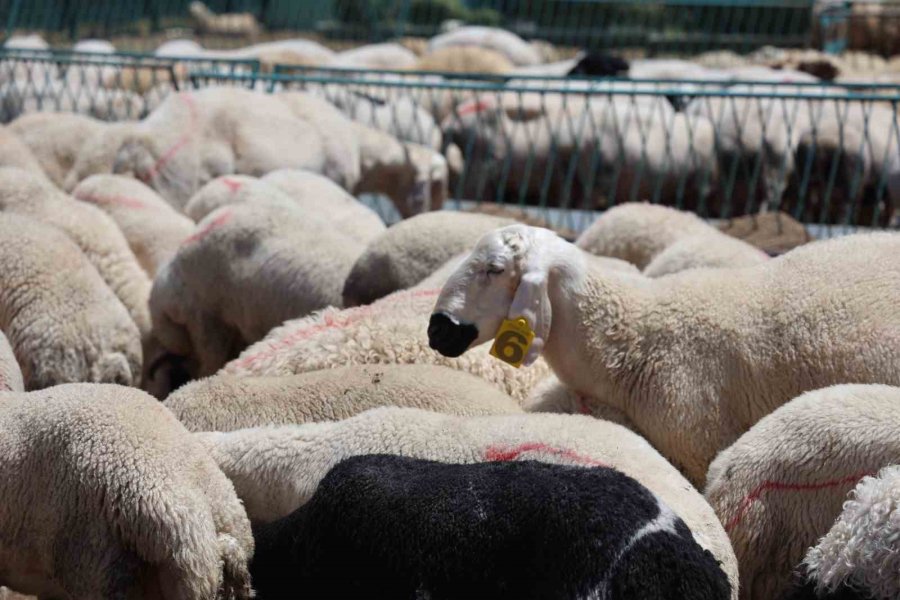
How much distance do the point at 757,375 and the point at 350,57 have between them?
13141mm

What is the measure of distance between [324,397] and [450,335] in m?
0.40

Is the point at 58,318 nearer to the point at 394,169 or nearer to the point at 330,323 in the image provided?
the point at 330,323

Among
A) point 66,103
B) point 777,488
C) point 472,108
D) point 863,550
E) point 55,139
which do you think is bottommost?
point 66,103

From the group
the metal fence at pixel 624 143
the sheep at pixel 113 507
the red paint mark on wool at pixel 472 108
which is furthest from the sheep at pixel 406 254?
the red paint mark on wool at pixel 472 108

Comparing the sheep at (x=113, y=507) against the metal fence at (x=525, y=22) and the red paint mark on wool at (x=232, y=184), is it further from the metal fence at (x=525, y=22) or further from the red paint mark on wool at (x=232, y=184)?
the metal fence at (x=525, y=22)

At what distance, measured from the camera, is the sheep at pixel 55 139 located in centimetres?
800

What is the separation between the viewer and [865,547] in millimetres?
2617

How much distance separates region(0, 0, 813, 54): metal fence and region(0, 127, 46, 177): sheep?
12.4m

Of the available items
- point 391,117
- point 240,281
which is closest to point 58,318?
point 240,281

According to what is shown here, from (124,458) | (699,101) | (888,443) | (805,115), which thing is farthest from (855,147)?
(124,458)

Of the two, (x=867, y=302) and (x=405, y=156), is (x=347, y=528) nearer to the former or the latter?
(x=867, y=302)

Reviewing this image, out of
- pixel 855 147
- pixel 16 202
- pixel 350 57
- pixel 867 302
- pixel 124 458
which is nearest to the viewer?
pixel 124 458

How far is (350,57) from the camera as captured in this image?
16.3 meters

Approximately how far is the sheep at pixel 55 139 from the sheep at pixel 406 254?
3.09m
